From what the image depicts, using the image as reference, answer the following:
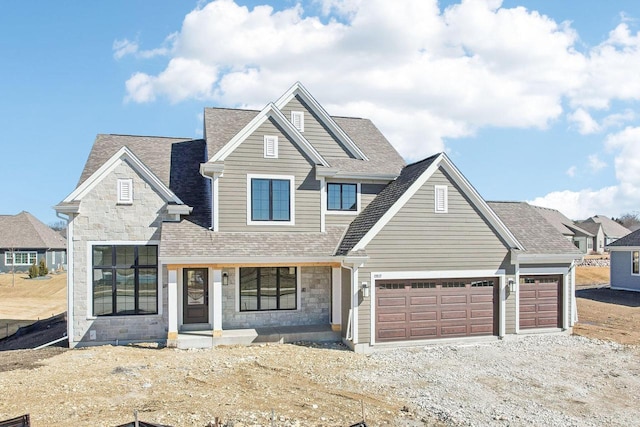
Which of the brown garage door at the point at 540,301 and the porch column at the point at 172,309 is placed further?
the brown garage door at the point at 540,301

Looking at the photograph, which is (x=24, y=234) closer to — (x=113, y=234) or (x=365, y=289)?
(x=113, y=234)

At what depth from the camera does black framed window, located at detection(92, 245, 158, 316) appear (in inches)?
559

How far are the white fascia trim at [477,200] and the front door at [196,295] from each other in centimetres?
875

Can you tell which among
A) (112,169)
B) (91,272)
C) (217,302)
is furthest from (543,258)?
(91,272)

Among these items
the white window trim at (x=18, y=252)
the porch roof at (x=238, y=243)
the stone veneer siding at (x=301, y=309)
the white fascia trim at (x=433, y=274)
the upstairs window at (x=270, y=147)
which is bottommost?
the white window trim at (x=18, y=252)

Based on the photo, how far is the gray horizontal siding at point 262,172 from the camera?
1483 centimetres

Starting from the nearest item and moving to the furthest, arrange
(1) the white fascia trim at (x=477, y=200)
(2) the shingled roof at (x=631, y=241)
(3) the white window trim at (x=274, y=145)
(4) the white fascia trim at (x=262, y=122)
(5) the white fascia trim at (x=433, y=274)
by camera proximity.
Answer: (5) the white fascia trim at (x=433, y=274) < (1) the white fascia trim at (x=477, y=200) < (4) the white fascia trim at (x=262, y=122) < (3) the white window trim at (x=274, y=145) < (2) the shingled roof at (x=631, y=241)

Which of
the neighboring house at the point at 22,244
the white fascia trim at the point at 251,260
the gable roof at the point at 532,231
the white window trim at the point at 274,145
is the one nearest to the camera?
the white fascia trim at the point at 251,260

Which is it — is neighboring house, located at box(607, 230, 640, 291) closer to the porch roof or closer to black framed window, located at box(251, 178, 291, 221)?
the porch roof

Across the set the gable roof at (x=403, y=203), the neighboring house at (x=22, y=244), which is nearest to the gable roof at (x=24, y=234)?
the neighboring house at (x=22, y=244)

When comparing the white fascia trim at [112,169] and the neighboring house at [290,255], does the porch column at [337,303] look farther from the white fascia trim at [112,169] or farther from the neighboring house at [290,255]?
the white fascia trim at [112,169]

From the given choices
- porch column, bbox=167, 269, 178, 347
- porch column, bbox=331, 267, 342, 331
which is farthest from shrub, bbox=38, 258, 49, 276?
porch column, bbox=331, 267, 342, 331

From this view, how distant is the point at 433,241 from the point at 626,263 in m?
21.3

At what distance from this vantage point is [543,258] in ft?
51.1
